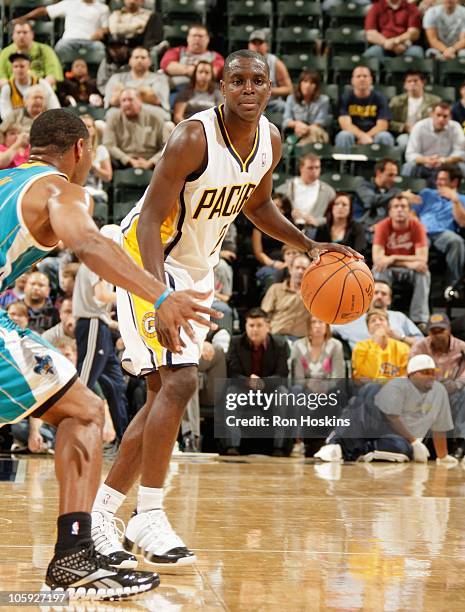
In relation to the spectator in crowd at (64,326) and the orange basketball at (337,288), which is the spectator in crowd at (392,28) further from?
the orange basketball at (337,288)

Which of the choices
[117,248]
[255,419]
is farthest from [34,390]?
[255,419]

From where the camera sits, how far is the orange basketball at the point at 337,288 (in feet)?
17.0

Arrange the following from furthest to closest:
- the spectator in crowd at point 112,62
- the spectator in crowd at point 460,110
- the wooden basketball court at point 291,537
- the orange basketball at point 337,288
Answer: the spectator in crowd at point 112,62 < the spectator in crowd at point 460,110 < the orange basketball at point 337,288 < the wooden basketball court at point 291,537

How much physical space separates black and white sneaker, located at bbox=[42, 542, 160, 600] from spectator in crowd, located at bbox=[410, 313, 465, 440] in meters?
6.43

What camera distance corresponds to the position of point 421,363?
30.8ft

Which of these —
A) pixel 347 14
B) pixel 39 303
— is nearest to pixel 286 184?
pixel 39 303

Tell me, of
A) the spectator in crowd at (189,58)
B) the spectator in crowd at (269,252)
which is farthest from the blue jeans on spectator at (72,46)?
the spectator in crowd at (269,252)

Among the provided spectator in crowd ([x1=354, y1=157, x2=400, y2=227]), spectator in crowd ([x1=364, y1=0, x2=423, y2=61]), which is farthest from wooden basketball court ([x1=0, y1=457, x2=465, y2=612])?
spectator in crowd ([x1=364, y1=0, x2=423, y2=61])

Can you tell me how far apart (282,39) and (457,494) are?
29.0 feet

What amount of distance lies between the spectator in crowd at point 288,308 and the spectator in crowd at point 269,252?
44cm

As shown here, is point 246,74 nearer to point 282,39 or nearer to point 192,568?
point 192,568

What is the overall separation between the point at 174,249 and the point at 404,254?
21.9ft

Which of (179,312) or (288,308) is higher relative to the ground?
(179,312)

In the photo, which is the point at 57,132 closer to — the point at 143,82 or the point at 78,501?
the point at 78,501
